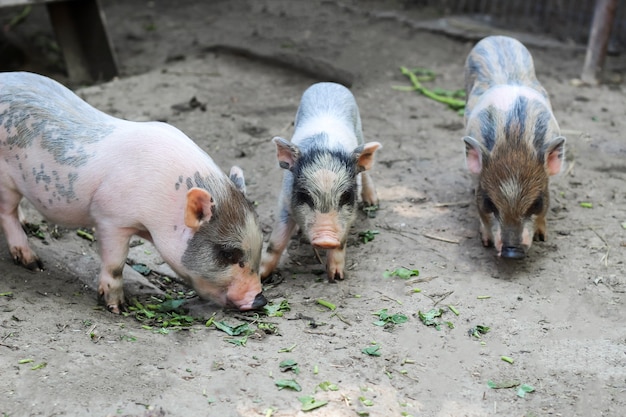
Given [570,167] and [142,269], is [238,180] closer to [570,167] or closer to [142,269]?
[142,269]

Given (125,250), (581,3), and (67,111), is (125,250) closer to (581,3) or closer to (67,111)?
(67,111)

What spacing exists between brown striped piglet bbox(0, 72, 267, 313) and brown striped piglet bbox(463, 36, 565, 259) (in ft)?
5.51

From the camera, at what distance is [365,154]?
5008mm

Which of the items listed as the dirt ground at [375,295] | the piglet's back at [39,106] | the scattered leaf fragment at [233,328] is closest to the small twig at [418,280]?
the dirt ground at [375,295]

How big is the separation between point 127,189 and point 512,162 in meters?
2.45

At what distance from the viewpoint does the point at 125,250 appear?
449 cm

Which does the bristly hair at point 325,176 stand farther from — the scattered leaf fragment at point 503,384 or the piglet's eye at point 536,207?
the scattered leaf fragment at point 503,384

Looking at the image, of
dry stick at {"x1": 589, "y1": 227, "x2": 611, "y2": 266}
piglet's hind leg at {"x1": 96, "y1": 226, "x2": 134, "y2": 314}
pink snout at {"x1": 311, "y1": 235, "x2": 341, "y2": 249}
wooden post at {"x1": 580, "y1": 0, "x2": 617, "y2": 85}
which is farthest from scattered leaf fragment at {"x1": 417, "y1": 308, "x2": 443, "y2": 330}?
wooden post at {"x1": 580, "y1": 0, "x2": 617, "y2": 85}

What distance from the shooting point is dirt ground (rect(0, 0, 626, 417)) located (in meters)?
3.65

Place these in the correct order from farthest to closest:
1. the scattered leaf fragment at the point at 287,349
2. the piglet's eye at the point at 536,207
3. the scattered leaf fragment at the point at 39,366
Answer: the piglet's eye at the point at 536,207
the scattered leaf fragment at the point at 287,349
the scattered leaf fragment at the point at 39,366

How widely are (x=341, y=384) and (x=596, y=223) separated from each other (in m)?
2.79

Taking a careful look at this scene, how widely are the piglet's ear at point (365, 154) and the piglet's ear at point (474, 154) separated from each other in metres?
0.67

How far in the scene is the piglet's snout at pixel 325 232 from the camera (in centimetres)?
466

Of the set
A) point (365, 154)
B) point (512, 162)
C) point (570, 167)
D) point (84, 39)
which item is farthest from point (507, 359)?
point (84, 39)
